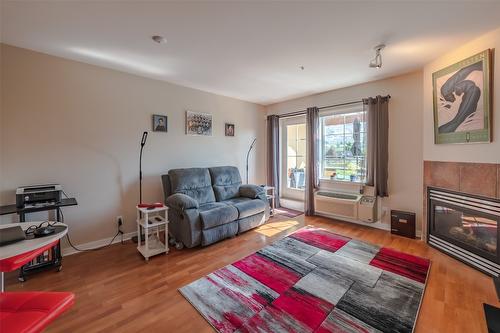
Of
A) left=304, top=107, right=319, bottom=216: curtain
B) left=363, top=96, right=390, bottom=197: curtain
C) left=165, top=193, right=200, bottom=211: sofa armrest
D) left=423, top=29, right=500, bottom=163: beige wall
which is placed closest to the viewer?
left=423, top=29, right=500, bottom=163: beige wall

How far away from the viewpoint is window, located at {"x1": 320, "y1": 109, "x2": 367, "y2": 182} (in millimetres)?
3838

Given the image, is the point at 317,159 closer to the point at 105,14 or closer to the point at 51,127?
the point at 105,14

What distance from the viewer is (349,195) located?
3.85 metres

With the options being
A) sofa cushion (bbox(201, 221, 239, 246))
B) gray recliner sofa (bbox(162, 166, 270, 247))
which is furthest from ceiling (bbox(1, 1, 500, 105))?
sofa cushion (bbox(201, 221, 239, 246))

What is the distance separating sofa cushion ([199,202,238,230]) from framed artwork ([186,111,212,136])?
1431 millimetres

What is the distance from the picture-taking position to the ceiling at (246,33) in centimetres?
177

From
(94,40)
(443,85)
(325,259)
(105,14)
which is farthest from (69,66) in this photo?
(443,85)

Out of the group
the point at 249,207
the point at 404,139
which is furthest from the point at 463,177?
the point at 249,207

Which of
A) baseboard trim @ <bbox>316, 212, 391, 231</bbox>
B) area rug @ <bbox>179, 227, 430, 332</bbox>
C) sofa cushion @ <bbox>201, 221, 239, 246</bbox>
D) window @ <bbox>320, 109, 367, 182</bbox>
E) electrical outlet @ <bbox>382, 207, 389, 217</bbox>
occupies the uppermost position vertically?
window @ <bbox>320, 109, 367, 182</bbox>

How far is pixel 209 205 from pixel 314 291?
1901 millimetres

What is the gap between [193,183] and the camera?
346cm

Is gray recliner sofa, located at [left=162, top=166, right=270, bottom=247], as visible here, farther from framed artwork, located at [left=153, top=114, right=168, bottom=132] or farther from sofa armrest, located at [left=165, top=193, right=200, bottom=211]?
framed artwork, located at [left=153, top=114, right=168, bottom=132]

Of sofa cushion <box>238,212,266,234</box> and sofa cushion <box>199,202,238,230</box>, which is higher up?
sofa cushion <box>199,202,238,230</box>

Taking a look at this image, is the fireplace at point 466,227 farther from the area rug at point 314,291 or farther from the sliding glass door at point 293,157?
the sliding glass door at point 293,157
